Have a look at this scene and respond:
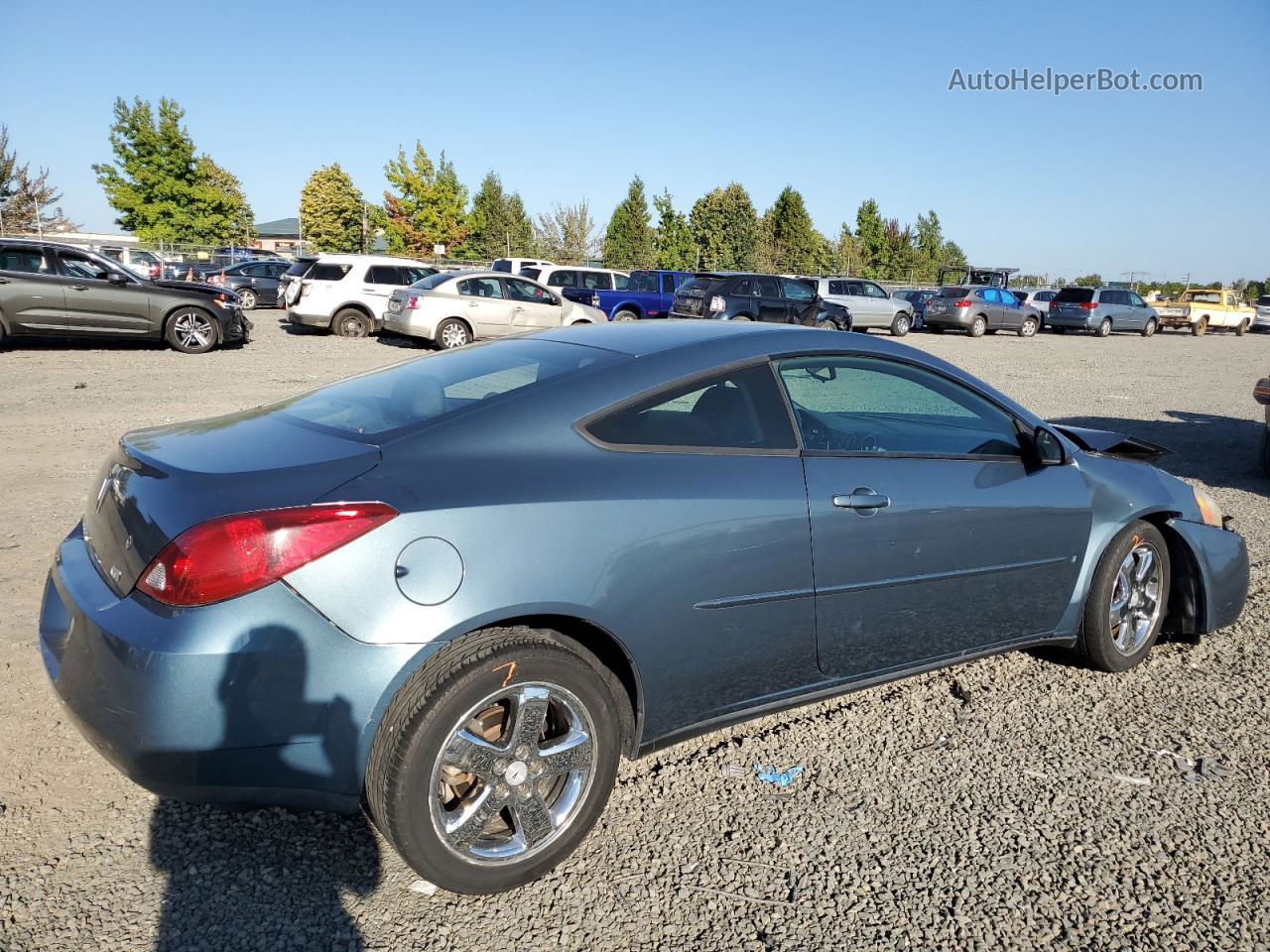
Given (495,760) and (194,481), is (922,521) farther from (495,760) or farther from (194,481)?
(194,481)

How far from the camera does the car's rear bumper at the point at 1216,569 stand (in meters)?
4.18

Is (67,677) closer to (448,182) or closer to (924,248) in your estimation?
(448,182)

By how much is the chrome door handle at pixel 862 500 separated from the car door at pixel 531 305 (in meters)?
15.6

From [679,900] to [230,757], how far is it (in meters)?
1.24

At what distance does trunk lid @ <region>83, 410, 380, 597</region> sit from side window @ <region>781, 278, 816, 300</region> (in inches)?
887

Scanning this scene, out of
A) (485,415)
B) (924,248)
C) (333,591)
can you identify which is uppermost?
(924,248)

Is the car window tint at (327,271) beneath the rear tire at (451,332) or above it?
above

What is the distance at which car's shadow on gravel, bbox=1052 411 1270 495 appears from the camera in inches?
331

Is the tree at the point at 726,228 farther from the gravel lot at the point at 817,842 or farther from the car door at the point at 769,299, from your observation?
the gravel lot at the point at 817,842

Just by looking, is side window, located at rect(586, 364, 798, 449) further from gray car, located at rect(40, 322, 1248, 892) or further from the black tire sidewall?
the black tire sidewall

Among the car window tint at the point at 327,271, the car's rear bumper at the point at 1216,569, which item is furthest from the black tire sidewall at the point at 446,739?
the car window tint at the point at 327,271

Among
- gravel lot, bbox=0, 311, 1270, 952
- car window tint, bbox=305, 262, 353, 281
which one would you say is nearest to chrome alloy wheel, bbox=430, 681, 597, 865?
gravel lot, bbox=0, 311, 1270, 952

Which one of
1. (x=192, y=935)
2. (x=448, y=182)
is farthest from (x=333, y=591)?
(x=448, y=182)

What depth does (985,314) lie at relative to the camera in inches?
1235
